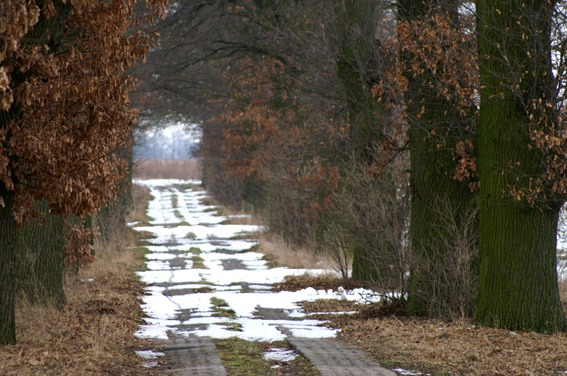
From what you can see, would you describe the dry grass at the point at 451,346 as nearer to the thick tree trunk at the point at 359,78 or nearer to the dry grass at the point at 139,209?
the thick tree trunk at the point at 359,78

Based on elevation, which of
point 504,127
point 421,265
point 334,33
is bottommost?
point 421,265

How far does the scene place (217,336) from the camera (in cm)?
908

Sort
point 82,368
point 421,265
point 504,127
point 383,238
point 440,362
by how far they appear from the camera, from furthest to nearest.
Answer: point 383,238, point 421,265, point 504,127, point 440,362, point 82,368

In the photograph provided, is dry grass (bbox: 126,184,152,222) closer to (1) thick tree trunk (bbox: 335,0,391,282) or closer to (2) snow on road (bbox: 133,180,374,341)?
(2) snow on road (bbox: 133,180,374,341)

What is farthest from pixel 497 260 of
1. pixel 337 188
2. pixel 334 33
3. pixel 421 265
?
pixel 337 188

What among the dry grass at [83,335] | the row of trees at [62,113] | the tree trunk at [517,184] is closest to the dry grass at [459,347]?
the tree trunk at [517,184]

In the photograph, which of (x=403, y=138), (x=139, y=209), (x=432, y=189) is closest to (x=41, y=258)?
(x=432, y=189)

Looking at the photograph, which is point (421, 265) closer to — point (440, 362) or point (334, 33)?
point (440, 362)

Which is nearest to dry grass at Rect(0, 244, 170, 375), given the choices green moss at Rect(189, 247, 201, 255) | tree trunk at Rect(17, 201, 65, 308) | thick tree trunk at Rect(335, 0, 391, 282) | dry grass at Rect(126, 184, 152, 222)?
tree trunk at Rect(17, 201, 65, 308)

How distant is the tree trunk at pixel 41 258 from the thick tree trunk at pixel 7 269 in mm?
2005

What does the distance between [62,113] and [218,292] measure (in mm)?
6846

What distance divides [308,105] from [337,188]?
6.95 feet

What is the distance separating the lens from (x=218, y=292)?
13516 millimetres

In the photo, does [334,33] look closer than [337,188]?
Yes
